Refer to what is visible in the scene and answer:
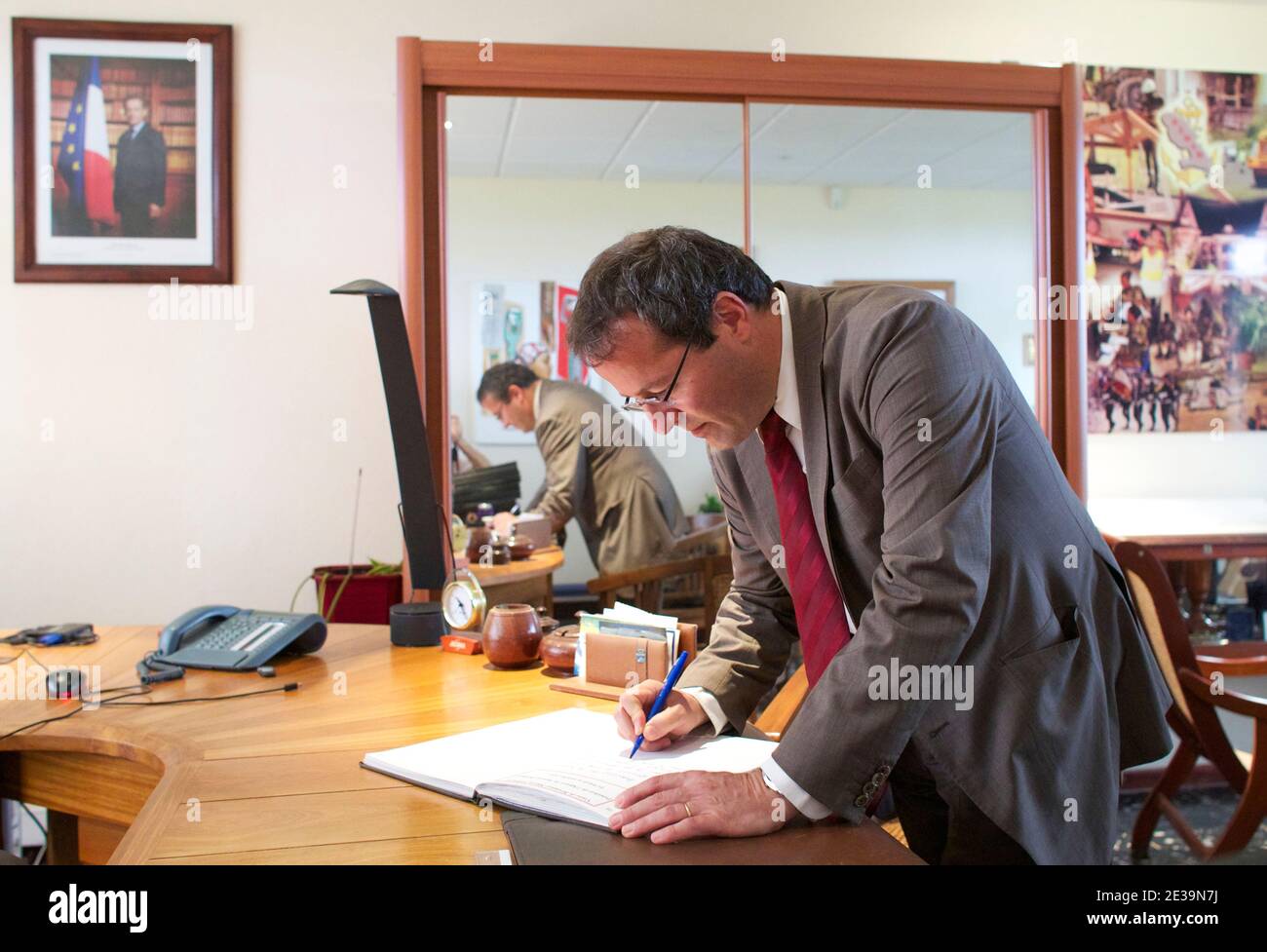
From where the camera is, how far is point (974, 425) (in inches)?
49.8

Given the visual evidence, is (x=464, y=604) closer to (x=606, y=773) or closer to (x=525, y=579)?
(x=525, y=579)

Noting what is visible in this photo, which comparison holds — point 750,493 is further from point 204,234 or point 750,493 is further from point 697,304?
point 204,234

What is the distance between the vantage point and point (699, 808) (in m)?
1.12

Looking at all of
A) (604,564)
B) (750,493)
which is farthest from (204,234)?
(750,493)

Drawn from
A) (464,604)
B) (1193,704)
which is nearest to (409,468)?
(464,604)

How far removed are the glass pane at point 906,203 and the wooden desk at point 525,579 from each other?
1.18 metres

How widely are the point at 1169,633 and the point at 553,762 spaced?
250cm

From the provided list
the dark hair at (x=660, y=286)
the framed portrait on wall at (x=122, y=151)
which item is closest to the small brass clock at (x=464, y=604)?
the dark hair at (x=660, y=286)

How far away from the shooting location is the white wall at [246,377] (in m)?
3.46

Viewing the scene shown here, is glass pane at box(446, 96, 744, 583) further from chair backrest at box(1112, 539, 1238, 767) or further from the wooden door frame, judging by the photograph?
chair backrest at box(1112, 539, 1238, 767)

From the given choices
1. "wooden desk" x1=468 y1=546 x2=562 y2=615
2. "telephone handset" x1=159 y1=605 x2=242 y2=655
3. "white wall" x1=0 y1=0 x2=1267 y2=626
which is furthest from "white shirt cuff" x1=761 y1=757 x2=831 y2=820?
"white wall" x1=0 y1=0 x2=1267 y2=626

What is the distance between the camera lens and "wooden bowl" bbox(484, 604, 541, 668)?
77.5 inches

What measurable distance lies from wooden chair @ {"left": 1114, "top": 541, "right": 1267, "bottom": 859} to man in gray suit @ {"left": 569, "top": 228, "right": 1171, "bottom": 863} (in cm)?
176

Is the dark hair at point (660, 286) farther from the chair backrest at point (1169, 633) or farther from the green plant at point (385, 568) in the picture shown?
the chair backrest at point (1169, 633)
